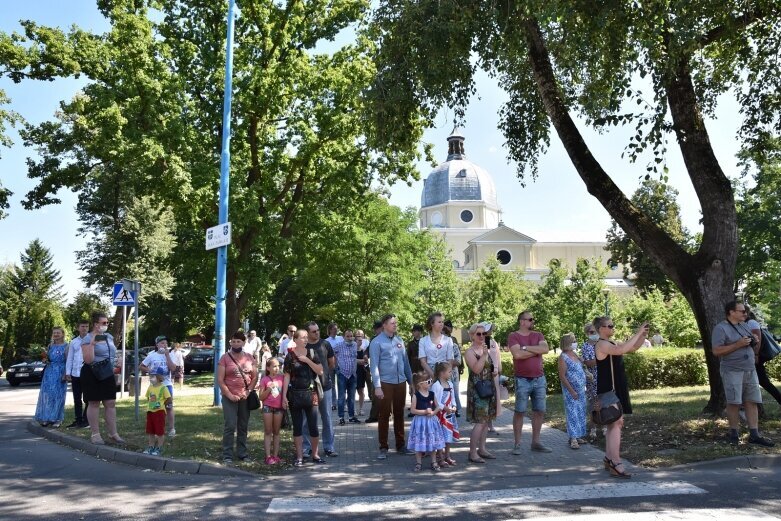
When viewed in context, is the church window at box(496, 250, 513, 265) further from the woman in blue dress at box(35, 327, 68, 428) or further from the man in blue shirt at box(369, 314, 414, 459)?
the man in blue shirt at box(369, 314, 414, 459)

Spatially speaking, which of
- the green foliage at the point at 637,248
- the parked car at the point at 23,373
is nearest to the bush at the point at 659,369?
the parked car at the point at 23,373

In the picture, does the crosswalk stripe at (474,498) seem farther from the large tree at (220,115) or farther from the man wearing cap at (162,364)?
the large tree at (220,115)

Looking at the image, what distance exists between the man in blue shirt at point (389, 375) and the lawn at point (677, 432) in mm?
2974

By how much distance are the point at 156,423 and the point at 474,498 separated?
4708mm

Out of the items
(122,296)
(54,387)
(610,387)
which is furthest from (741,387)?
(54,387)

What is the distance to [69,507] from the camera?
652 cm

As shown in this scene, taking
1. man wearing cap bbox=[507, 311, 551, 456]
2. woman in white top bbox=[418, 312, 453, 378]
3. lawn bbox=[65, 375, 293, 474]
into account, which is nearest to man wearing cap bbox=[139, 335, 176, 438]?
lawn bbox=[65, 375, 293, 474]

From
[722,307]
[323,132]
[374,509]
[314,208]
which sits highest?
[323,132]

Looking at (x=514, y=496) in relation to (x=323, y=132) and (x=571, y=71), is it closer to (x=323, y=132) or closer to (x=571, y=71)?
(x=571, y=71)

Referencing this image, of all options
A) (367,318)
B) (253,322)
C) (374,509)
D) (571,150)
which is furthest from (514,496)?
(253,322)

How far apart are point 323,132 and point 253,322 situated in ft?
115

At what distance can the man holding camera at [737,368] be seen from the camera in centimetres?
852

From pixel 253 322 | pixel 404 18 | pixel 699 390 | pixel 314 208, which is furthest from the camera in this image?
pixel 253 322

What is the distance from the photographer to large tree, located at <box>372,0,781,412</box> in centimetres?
934
